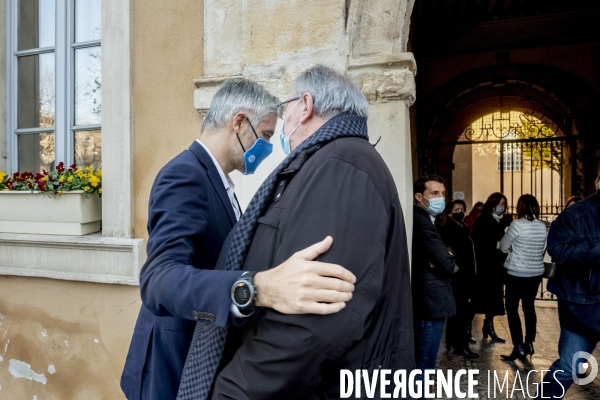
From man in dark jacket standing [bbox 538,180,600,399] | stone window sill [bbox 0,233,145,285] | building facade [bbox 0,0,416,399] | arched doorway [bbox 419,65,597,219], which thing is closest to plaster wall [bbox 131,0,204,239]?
building facade [bbox 0,0,416,399]

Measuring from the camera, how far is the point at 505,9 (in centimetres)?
795

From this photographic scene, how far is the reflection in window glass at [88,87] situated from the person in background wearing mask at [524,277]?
13.9 feet

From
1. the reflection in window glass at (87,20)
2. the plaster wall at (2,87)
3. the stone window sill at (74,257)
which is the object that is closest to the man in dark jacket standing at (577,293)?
the stone window sill at (74,257)

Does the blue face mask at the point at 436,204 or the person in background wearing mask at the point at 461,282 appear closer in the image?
the blue face mask at the point at 436,204

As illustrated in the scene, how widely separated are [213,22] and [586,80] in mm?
9023

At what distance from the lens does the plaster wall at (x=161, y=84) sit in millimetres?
2996

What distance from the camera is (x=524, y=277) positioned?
15.6 feet

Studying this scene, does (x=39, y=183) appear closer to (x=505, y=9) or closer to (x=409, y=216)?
(x=409, y=216)

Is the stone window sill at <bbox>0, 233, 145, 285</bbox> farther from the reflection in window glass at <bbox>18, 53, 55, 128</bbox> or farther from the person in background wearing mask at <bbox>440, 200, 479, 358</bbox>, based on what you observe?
the person in background wearing mask at <bbox>440, 200, 479, 358</bbox>

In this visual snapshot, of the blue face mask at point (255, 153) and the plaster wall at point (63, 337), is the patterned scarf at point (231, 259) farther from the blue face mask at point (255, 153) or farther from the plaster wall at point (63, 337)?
the plaster wall at point (63, 337)

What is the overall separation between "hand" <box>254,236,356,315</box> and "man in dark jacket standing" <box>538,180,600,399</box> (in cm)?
242

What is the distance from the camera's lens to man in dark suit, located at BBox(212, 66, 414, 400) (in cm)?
111

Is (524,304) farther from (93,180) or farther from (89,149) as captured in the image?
(89,149)

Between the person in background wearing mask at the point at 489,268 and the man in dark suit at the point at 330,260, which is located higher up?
the man in dark suit at the point at 330,260
